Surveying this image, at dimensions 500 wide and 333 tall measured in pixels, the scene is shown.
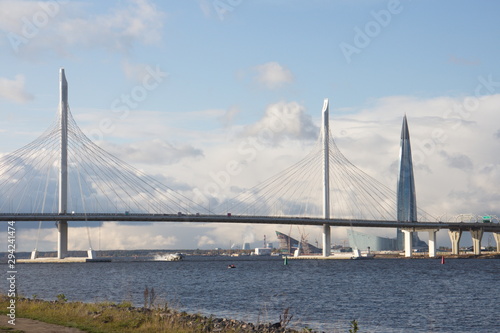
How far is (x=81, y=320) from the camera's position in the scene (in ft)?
92.9

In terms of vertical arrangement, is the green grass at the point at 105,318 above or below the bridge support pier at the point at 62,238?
below

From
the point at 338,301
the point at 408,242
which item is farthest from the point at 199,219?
the point at 338,301

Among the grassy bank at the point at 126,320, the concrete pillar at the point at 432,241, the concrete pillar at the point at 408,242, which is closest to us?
the grassy bank at the point at 126,320

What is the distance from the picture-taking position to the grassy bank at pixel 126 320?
2677 cm

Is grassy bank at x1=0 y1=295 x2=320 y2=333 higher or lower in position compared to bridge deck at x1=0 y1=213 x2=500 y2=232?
lower

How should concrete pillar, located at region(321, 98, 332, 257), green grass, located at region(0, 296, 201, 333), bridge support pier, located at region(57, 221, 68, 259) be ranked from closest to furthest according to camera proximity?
green grass, located at region(0, 296, 201, 333) < bridge support pier, located at region(57, 221, 68, 259) < concrete pillar, located at region(321, 98, 332, 257)

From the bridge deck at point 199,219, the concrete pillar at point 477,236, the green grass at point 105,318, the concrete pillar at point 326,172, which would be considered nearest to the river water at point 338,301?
the green grass at point 105,318

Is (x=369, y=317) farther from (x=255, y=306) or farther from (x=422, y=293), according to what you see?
(x=422, y=293)

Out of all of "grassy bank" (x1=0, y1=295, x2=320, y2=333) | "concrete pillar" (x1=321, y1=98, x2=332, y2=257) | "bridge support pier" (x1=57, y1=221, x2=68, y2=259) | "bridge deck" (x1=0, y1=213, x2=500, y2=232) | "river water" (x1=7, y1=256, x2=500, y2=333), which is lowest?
"river water" (x1=7, y1=256, x2=500, y2=333)

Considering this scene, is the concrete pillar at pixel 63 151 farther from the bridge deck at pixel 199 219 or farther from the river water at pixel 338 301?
the river water at pixel 338 301

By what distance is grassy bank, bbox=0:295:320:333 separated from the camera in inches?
1054

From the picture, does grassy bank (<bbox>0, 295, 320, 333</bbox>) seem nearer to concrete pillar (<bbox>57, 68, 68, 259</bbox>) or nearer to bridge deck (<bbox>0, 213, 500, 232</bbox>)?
bridge deck (<bbox>0, 213, 500, 232</bbox>)

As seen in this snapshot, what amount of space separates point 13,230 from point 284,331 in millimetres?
14322

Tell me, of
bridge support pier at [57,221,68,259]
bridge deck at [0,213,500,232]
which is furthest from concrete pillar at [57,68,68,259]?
bridge deck at [0,213,500,232]
